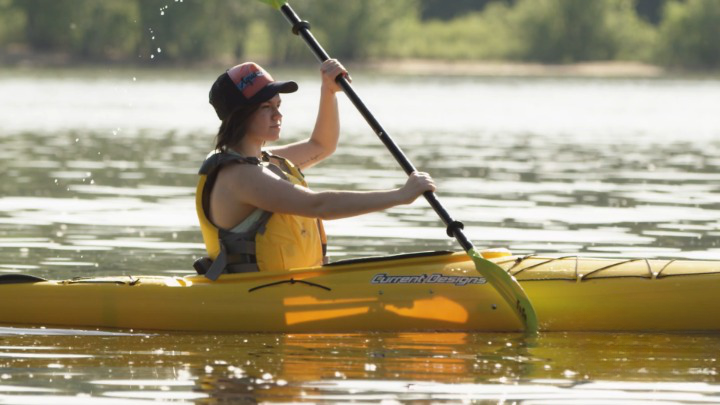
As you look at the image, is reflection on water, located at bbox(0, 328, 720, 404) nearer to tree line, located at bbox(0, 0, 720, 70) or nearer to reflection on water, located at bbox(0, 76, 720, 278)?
reflection on water, located at bbox(0, 76, 720, 278)

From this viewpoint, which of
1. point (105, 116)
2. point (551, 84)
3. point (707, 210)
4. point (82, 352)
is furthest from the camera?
point (551, 84)

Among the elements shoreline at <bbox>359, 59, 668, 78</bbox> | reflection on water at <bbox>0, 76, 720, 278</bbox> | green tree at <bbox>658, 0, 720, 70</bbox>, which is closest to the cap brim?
reflection on water at <bbox>0, 76, 720, 278</bbox>

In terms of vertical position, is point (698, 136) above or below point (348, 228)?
above

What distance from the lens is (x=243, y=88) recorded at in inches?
259

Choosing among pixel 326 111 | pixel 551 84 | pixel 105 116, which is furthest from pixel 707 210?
pixel 551 84

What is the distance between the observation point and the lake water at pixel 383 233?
5.83m

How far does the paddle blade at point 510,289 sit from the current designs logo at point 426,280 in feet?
0.20

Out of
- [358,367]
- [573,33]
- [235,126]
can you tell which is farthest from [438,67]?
[358,367]

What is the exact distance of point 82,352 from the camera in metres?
6.52

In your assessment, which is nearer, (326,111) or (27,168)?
(326,111)

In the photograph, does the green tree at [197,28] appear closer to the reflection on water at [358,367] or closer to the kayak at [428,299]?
the kayak at [428,299]

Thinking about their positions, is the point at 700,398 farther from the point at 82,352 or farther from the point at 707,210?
the point at 707,210

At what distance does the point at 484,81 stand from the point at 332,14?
1622 centimetres

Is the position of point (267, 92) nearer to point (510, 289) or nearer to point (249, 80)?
point (249, 80)
